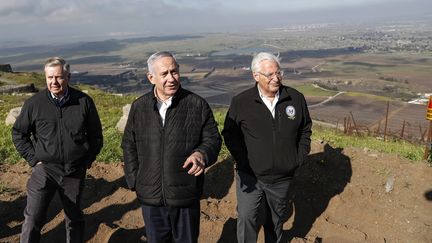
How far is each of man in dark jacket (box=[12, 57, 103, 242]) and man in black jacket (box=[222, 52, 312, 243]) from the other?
5.11ft

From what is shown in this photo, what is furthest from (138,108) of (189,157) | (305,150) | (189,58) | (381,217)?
(189,58)

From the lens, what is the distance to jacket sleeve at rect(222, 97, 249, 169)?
4.20 meters

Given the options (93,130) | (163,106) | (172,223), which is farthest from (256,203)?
(93,130)

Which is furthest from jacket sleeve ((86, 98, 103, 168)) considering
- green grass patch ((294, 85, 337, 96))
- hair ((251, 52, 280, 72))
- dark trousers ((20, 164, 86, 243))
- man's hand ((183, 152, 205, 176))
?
green grass patch ((294, 85, 337, 96))

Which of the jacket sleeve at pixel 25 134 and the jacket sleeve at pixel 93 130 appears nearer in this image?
the jacket sleeve at pixel 25 134

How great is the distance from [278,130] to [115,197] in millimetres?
3649

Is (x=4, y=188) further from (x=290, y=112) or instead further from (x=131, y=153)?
(x=290, y=112)

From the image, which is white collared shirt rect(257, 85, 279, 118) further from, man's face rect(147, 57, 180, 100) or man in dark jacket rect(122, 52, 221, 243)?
man's face rect(147, 57, 180, 100)

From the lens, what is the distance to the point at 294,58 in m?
101

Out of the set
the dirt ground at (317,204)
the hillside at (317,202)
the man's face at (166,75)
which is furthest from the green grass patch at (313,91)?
the man's face at (166,75)

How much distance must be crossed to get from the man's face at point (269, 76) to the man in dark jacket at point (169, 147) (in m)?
0.73

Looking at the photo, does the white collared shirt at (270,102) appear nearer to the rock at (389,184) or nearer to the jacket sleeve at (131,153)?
the jacket sleeve at (131,153)

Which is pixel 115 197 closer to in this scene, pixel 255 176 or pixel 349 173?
pixel 255 176

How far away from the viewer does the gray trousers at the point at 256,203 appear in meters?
4.18
